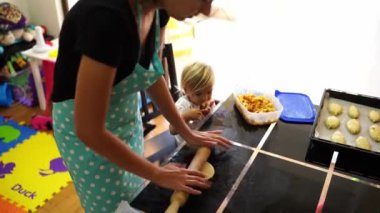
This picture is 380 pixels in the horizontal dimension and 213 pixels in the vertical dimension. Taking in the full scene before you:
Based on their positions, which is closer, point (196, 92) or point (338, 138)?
point (338, 138)

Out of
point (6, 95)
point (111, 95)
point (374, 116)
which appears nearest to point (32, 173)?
point (6, 95)

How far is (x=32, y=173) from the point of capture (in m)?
1.85

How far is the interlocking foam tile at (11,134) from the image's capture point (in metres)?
2.06

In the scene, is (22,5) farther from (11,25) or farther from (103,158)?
(103,158)

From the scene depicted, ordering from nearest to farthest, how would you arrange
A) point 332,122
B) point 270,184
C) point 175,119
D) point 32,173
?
point 270,184 < point 175,119 < point 332,122 < point 32,173

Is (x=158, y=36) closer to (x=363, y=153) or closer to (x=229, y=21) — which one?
(x=363, y=153)

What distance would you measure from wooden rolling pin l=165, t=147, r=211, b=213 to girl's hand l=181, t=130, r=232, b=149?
0.02 meters

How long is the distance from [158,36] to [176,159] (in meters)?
0.34

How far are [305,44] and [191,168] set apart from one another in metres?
1.38

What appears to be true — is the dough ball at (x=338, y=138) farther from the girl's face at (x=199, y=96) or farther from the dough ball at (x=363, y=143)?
A: the girl's face at (x=199, y=96)

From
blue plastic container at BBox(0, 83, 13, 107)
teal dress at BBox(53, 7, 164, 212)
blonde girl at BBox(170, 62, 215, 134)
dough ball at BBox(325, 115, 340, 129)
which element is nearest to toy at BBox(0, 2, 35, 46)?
blue plastic container at BBox(0, 83, 13, 107)

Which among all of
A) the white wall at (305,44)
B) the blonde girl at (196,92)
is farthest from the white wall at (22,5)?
the blonde girl at (196,92)

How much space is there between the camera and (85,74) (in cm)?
58

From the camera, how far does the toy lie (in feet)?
7.50
